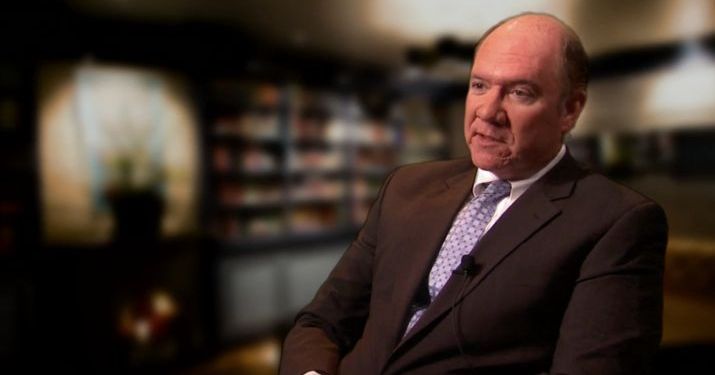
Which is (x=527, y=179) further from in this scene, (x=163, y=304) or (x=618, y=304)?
(x=163, y=304)

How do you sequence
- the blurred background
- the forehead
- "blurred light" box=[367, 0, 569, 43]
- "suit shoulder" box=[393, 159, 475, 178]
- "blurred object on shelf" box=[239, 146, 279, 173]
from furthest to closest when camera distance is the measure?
"blurred object on shelf" box=[239, 146, 279, 173], "blurred light" box=[367, 0, 569, 43], the blurred background, "suit shoulder" box=[393, 159, 475, 178], the forehead

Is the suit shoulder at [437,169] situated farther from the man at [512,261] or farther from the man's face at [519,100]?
the man's face at [519,100]

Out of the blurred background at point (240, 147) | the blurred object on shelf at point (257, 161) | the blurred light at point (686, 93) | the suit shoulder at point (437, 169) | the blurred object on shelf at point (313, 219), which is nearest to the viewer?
the suit shoulder at point (437, 169)

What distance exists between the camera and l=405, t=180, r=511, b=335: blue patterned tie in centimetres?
112

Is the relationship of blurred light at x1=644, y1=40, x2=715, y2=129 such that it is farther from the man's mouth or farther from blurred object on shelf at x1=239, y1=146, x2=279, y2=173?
the man's mouth

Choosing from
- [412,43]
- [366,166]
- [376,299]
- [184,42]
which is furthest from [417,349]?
[366,166]

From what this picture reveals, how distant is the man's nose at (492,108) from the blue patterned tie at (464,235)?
144 mm

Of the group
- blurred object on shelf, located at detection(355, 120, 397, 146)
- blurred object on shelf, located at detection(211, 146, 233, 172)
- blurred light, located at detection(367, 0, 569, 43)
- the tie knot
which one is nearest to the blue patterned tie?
the tie knot

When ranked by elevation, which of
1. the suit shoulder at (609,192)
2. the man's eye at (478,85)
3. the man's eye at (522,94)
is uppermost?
the man's eye at (478,85)

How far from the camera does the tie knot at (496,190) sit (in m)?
1.12

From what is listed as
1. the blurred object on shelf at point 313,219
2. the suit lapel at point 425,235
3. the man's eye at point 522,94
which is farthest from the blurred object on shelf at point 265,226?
the man's eye at point 522,94

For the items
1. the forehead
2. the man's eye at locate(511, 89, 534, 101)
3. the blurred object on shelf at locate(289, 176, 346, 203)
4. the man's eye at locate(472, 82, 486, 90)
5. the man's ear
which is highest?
the forehead

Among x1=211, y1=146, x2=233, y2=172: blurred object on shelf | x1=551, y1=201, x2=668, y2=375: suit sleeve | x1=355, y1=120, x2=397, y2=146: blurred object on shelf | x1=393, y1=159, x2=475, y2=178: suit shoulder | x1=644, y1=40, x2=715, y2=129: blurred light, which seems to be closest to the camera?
x1=551, y1=201, x2=668, y2=375: suit sleeve

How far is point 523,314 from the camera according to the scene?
98 cm
